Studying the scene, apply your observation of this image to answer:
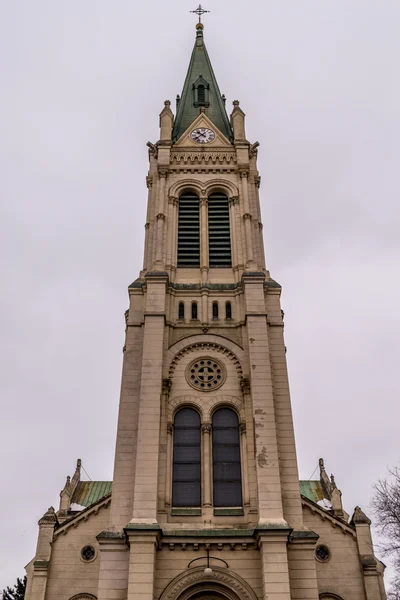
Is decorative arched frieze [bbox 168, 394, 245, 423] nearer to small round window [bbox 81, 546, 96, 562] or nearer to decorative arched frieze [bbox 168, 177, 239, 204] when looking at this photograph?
small round window [bbox 81, 546, 96, 562]

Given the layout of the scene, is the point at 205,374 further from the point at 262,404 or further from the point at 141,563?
the point at 141,563

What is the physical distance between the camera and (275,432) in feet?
79.0

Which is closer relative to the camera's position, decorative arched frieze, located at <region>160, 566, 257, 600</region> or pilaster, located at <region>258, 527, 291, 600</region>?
pilaster, located at <region>258, 527, 291, 600</region>

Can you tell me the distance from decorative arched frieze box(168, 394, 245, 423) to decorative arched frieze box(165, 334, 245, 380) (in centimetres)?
151

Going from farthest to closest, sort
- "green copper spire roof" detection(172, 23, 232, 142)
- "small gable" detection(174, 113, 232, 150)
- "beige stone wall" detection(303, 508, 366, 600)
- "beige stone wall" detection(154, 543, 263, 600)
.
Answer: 1. "green copper spire roof" detection(172, 23, 232, 142)
2. "small gable" detection(174, 113, 232, 150)
3. "beige stone wall" detection(303, 508, 366, 600)
4. "beige stone wall" detection(154, 543, 263, 600)

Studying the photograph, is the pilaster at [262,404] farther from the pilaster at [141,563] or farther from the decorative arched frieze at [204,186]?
the decorative arched frieze at [204,186]

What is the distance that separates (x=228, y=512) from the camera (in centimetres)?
2328

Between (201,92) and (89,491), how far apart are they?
30.7 metres

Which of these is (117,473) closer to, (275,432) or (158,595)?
(158,595)

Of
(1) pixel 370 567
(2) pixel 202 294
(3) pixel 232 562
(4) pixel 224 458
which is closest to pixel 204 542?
(3) pixel 232 562

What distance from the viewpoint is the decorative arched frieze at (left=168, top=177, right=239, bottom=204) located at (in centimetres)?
3438

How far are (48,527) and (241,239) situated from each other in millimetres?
17606

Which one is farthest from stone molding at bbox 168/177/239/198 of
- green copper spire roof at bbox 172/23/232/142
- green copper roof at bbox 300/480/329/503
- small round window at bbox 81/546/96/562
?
green copper roof at bbox 300/480/329/503

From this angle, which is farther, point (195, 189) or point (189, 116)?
point (189, 116)
